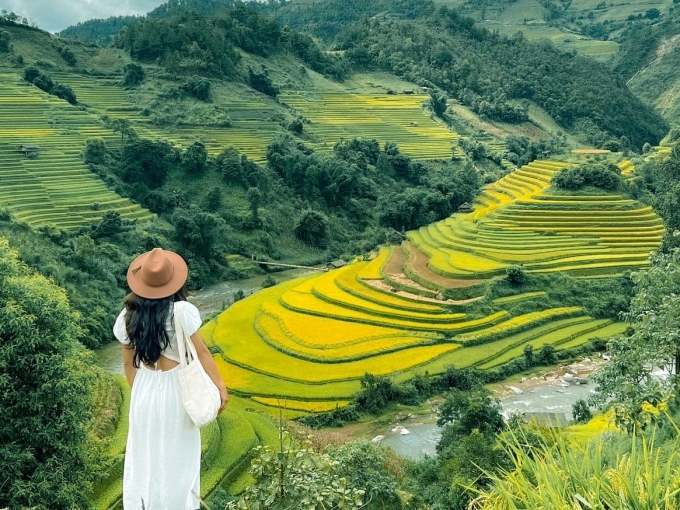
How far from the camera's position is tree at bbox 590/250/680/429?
22.7 feet

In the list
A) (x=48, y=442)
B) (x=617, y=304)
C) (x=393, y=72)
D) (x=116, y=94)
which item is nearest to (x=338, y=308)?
(x=617, y=304)

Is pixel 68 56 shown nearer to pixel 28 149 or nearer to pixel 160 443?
pixel 28 149

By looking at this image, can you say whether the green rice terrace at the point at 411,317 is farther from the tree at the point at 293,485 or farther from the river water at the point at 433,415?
the tree at the point at 293,485

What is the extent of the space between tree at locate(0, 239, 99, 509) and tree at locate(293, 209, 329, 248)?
27.4m

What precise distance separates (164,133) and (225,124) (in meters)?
4.62

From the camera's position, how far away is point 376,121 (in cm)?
5047

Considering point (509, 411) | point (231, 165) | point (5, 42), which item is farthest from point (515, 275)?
point (5, 42)

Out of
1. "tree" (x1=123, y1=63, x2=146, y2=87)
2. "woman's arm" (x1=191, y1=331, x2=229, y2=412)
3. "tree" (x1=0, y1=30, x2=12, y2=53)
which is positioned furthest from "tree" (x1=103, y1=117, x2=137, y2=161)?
"woman's arm" (x1=191, y1=331, x2=229, y2=412)

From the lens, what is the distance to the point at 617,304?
77.2 ft

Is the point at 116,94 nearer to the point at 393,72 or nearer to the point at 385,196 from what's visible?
the point at 385,196

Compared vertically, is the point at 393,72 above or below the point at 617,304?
above

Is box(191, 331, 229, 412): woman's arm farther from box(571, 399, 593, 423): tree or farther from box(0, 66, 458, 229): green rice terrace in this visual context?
box(0, 66, 458, 229): green rice terrace

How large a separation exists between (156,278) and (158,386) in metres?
0.57

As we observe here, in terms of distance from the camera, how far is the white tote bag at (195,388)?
3254mm
